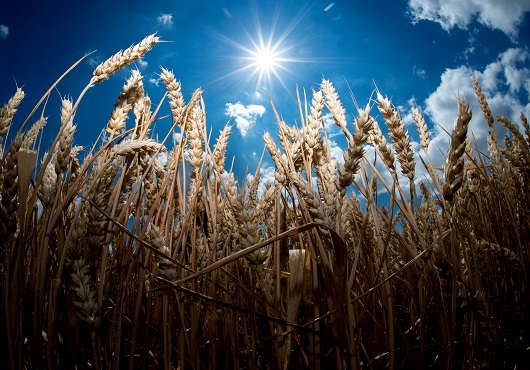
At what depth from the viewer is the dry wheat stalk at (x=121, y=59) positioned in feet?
4.58

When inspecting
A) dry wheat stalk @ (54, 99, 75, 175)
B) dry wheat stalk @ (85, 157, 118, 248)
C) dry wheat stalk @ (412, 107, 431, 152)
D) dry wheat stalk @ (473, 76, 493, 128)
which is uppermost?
dry wheat stalk @ (473, 76, 493, 128)

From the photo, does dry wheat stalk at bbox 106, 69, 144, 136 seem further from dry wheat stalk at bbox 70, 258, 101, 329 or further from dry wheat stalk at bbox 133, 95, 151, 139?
dry wheat stalk at bbox 70, 258, 101, 329

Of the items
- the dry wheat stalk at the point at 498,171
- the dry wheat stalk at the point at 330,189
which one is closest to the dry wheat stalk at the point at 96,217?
the dry wheat stalk at the point at 330,189

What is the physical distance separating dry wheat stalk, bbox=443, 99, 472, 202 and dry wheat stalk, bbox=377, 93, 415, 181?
0.88 ft

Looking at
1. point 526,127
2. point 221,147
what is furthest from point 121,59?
point 526,127

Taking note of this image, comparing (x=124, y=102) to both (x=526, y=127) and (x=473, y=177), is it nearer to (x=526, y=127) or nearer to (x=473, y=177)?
(x=473, y=177)

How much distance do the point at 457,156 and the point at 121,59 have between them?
1.47 m

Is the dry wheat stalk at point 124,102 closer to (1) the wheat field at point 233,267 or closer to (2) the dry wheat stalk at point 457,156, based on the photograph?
(1) the wheat field at point 233,267

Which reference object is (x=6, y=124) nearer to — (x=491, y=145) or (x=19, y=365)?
(x=19, y=365)

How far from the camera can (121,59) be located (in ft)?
4.90

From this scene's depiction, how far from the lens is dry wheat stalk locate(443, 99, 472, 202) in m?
0.89

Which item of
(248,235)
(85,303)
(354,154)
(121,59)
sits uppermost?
(121,59)

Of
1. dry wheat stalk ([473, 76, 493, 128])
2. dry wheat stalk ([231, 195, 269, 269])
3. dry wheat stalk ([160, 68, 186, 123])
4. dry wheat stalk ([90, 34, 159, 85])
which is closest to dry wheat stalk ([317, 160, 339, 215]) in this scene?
dry wheat stalk ([231, 195, 269, 269])

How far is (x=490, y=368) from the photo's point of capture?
0.98 m
